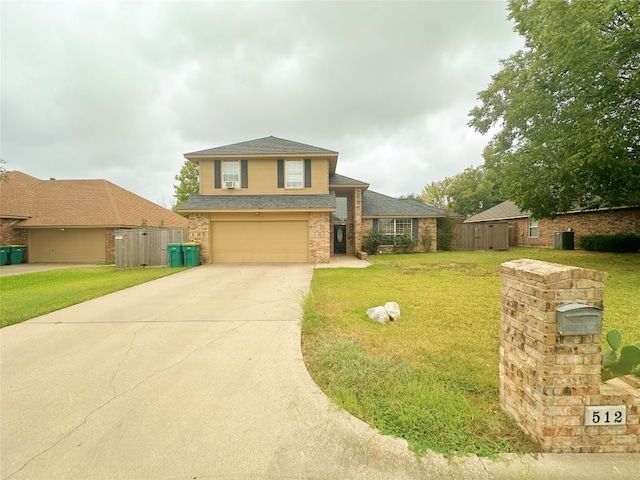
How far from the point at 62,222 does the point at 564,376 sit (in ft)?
74.6

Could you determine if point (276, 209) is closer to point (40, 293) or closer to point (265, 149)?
point (265, 149)

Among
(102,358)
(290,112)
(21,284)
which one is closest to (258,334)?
(102,358)

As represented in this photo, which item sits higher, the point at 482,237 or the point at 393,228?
the point at 393,228

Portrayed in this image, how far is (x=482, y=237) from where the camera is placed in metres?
18.8

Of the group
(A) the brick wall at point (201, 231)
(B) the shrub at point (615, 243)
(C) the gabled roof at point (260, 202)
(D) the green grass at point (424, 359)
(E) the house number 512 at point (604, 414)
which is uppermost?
(C) the gabled roof at point (260, 202)

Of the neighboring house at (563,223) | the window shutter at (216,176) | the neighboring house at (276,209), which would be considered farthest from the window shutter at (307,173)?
the neighboring house at (563,223)

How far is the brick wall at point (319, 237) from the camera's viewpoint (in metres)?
13.0

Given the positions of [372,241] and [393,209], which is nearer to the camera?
[372,241]

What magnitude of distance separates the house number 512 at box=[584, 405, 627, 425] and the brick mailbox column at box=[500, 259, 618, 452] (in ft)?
0.14

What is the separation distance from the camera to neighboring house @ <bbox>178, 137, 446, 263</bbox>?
42.9 feet

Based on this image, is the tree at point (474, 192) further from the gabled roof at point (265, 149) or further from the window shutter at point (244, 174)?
the window shutter at point (244, 174)

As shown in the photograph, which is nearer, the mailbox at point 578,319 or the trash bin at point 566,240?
the mailbox at point 578,319

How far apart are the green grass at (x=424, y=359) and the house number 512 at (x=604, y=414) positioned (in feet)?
1.43

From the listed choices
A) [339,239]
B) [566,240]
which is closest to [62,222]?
[339,239]
